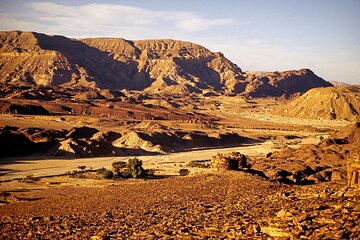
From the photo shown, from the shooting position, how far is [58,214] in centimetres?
1648

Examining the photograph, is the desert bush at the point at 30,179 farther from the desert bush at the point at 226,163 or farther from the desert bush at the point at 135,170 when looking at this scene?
the desert bush at the point at 226,163

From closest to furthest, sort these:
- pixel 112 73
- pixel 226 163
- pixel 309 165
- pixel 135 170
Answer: pixel 226 163 → pixel 309 165 → pixel 135 170 → pixel 112 73

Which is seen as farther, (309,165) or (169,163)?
(169,163)

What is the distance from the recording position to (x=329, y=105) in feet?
359

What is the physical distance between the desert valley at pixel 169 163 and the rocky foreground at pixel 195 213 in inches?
2.0

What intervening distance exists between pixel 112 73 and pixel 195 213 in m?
172

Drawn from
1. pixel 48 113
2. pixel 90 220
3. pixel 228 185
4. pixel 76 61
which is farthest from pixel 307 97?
pixel 90 220

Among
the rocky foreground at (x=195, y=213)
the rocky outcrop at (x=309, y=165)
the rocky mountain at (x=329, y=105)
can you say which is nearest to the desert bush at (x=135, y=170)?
the rocky outcrop at (x=309, y=165)

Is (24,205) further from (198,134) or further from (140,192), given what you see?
(198,134)

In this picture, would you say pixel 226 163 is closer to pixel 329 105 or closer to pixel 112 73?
pixel 329 105

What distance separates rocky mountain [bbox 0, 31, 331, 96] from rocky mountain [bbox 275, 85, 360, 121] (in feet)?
171

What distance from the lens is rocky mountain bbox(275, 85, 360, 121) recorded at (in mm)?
106125

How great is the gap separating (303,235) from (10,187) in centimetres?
2749

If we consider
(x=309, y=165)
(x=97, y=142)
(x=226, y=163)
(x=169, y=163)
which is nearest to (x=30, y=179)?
(x=226, y=163)
